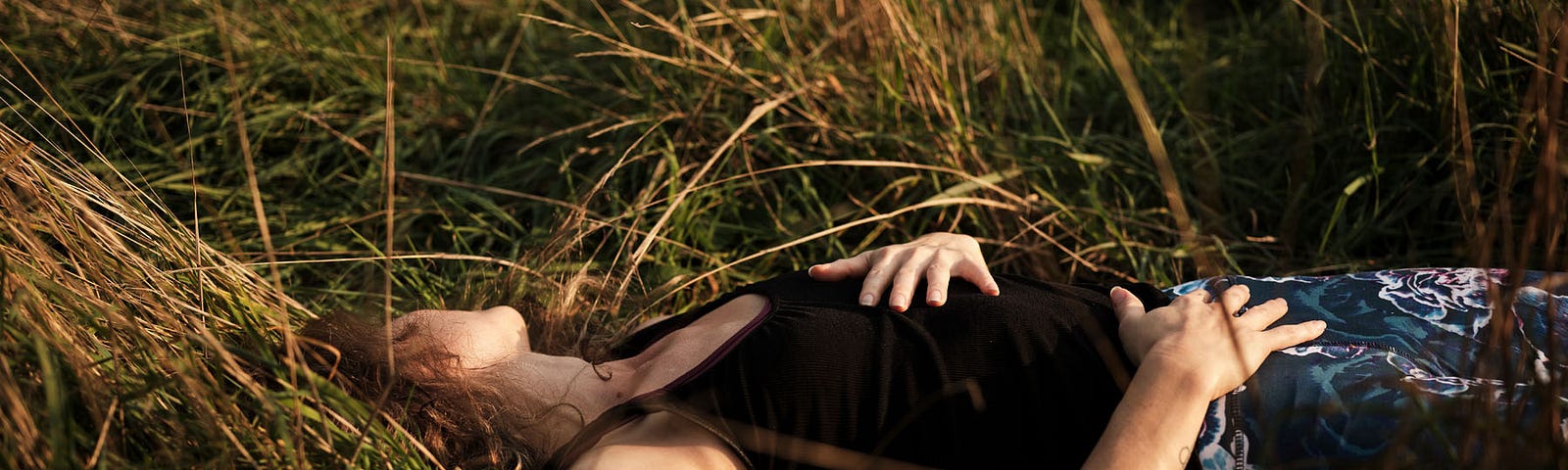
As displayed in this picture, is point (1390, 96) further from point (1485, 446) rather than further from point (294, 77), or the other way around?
point (294, 77)

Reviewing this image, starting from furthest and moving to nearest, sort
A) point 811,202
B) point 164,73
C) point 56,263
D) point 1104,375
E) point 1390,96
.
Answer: point 164,73
point 811,202
point 1390,96
point 1104,375
point 56,263

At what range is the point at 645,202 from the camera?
271cm

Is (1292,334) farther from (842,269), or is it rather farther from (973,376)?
(842,269)

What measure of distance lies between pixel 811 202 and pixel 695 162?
1.05ft

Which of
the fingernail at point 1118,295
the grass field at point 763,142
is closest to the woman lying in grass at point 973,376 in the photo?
the fingernail at point 1118,295

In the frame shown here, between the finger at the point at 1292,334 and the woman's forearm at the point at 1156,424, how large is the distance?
0.18 metres

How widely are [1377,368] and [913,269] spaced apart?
75cm

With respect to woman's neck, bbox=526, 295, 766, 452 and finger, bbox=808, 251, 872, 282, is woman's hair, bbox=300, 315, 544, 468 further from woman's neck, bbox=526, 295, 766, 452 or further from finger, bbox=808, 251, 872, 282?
finger, bbox=808, 251, 872, 282

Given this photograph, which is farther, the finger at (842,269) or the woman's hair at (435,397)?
the finger at (842,269)

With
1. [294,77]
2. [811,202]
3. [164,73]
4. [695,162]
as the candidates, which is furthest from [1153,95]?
[164,73]

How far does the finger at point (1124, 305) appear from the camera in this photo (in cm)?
188

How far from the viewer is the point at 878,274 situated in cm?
202

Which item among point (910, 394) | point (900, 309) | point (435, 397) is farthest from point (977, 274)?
point (435, 397)

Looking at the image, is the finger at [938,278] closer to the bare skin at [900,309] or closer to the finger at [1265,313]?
the bare skin at [900,309]
